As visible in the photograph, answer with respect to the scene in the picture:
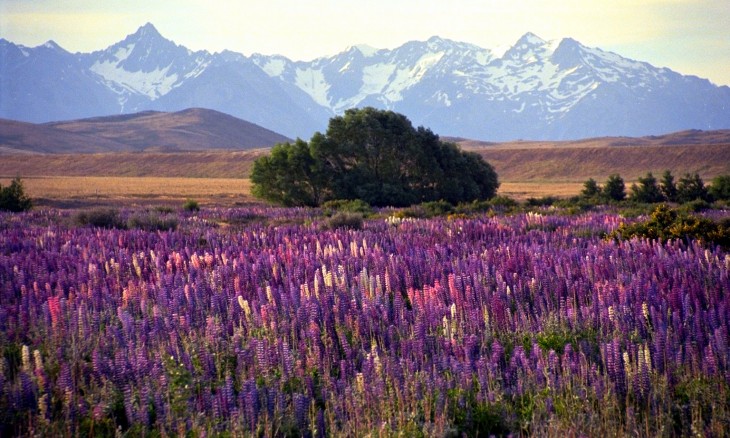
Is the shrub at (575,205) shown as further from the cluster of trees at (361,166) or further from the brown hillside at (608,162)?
the brown hillside at (608,162)

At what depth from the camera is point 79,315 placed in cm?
638

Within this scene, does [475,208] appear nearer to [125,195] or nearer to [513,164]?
[125,195]

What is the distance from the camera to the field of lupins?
14.9 ft

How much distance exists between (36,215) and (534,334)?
19.1 metres

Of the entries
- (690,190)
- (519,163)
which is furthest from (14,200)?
(519,163)

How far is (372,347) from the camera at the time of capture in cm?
538

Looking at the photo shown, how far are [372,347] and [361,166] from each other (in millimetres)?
35110

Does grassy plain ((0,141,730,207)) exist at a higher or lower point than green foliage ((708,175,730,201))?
higher

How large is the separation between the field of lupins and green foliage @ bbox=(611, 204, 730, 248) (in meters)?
2.00

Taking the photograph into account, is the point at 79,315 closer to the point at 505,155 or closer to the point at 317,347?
the point at 317,347

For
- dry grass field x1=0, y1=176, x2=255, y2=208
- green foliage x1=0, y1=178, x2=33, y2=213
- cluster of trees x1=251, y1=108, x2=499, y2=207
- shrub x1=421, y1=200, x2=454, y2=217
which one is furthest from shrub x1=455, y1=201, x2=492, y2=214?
dry grass field x1=0, y1=176, x2=255, y2=208

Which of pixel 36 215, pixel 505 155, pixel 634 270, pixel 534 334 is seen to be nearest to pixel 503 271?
pixel 634 270

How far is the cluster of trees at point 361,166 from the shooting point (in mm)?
39906

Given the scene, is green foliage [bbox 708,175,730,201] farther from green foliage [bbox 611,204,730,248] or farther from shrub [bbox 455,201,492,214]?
green foliage [bbox 611,204,730,248]
